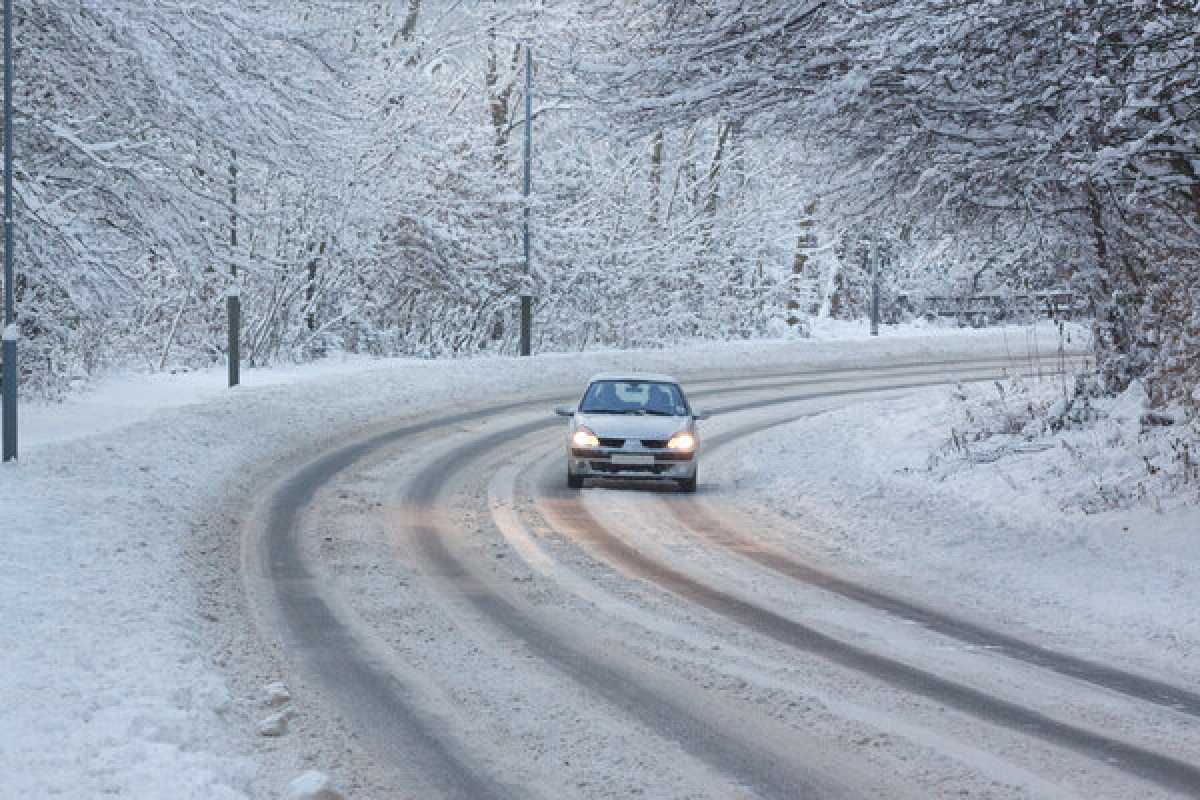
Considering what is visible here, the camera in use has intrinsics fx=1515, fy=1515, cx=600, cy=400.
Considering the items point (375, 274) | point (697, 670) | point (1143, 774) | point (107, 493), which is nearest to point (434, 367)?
point (375, 274)

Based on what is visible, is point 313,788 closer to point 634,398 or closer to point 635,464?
point 635,464

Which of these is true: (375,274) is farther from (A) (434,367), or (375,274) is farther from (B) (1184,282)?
(B) (1184,282)

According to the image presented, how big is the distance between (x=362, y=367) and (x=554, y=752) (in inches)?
968

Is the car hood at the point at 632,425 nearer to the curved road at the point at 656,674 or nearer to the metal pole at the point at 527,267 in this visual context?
the curved road at the point at 656,674

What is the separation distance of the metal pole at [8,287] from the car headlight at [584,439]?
20.8 feet

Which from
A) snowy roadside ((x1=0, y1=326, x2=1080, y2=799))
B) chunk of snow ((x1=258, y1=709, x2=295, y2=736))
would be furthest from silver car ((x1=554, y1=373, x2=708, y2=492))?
chunk of snow ((x1=258, y1=709, x2=295, y2=736))

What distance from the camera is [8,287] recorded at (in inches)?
622

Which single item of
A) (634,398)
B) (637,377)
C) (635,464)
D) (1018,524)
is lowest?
(1018,524)

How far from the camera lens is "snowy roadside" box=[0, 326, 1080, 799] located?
7.14 meters

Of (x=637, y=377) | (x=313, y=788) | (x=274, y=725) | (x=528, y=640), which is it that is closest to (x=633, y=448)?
(x=637, y=377)

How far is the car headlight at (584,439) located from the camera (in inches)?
719

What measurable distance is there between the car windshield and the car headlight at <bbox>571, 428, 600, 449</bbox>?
0.77m

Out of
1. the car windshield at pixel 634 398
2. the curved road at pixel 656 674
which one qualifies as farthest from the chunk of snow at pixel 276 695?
the car windshield at pixel 634 398

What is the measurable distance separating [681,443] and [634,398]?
165 cm
